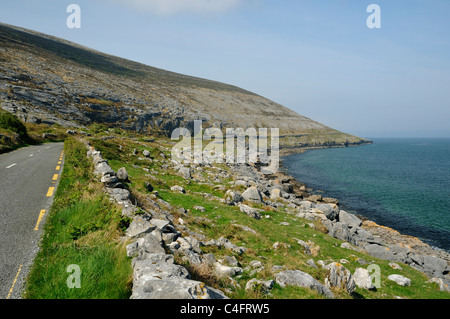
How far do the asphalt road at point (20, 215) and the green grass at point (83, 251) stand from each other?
11.0 inches

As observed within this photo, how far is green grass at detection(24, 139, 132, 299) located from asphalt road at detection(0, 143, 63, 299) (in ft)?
0.92

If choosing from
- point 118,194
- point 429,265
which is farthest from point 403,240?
point 118,194

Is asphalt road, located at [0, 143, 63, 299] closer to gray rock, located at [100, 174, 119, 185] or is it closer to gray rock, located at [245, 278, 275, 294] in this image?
gray rock, located at [100, 174, 119, 185]

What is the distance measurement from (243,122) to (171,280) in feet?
451

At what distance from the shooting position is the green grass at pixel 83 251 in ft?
16.6

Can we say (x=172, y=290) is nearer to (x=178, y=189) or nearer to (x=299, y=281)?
(x=299, y=281)

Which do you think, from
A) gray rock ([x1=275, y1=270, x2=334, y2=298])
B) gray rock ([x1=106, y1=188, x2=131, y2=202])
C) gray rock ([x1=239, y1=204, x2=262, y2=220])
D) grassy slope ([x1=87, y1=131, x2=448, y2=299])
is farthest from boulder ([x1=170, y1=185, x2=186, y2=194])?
gray rock ([x1=275, y1=270, x2=334, y2=298])

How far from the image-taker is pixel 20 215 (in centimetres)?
870

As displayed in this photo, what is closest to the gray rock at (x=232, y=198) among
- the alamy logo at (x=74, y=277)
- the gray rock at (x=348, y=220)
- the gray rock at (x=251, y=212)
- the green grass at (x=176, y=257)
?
the green grass at (x=176, y=257)

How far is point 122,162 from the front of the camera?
27.2 meters

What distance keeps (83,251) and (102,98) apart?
88.5m

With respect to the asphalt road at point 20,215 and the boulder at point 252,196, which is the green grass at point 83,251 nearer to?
the asphalt road at point 20,215

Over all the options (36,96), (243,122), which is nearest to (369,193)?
(36,96)
